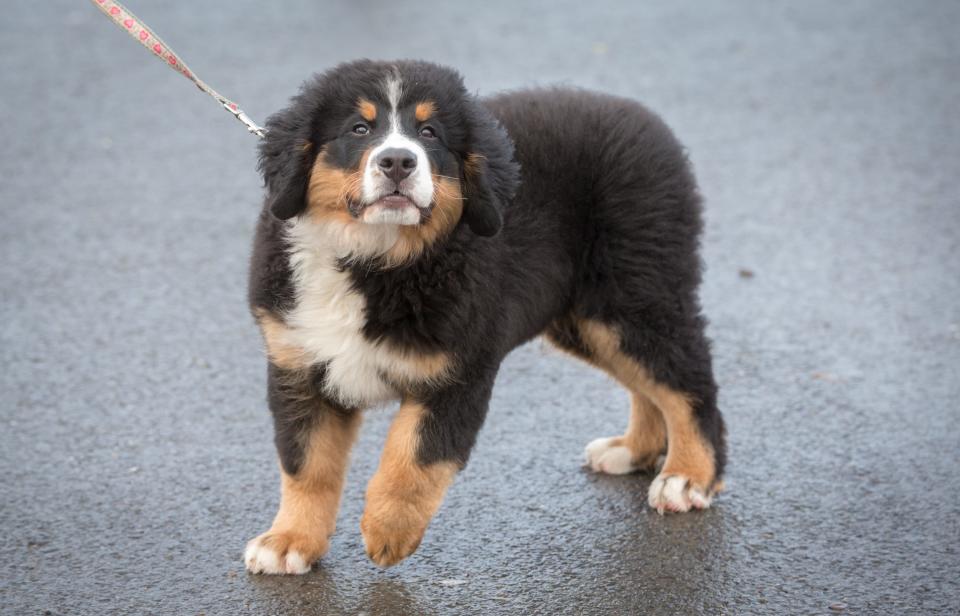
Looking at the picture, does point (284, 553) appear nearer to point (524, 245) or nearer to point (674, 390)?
point (524, 245)

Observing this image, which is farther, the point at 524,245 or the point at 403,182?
the point at 524,245

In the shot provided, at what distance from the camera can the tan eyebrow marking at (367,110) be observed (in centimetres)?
350

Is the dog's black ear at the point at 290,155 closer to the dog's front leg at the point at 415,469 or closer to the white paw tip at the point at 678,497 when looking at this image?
the dog's front leg at the point at 415,469

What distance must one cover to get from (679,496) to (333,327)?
1.27m

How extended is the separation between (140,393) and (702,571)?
2273mm

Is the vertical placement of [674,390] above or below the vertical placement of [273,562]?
above

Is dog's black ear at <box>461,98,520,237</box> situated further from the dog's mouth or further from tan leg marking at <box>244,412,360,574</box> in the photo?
tan leg marking at <box>244,412,360,574</box>

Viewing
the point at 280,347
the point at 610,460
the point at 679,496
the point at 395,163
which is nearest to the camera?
the point at 395,163

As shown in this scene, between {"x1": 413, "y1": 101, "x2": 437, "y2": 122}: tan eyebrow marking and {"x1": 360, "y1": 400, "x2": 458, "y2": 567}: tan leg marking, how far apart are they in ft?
2.55

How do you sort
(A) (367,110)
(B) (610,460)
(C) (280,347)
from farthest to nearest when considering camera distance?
(B) (610,460)
(C) (280,347)
(A) (367,110)

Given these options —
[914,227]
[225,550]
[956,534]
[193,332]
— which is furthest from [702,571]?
[914,227]

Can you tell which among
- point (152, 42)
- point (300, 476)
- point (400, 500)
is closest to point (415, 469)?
point (400, 500)

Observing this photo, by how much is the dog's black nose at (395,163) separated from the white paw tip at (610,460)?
58.3 inches

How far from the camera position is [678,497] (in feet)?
13.6
